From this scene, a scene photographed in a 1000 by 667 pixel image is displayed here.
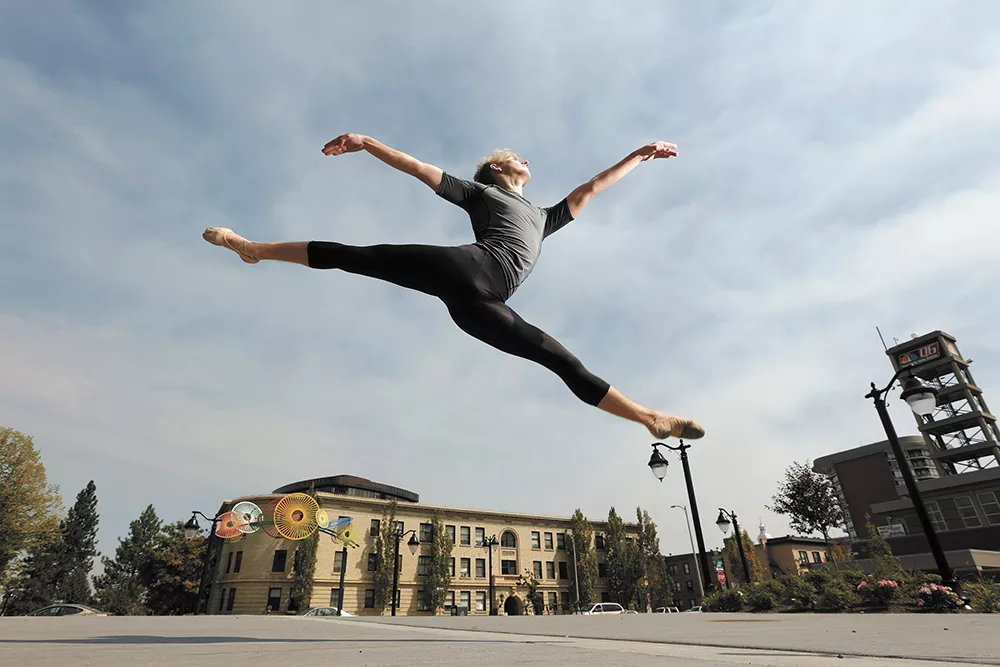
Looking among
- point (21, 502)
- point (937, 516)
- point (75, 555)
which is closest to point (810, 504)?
point (937, 516)

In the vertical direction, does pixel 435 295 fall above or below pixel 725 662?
above

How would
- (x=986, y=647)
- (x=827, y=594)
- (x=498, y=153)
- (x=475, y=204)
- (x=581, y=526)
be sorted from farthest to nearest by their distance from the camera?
(x=581, y=526)
(x=827, y=594)
(x=498, y=153)
(x=475, y=204)
(x=986, y=647)

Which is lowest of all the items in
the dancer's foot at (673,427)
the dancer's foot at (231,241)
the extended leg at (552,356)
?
the dancer's foot at (673,427)

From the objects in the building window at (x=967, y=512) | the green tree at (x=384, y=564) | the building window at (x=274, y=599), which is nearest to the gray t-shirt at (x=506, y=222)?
the green tree at (x=384, y=564)

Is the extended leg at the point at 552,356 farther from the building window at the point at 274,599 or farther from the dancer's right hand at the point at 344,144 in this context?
the building window at the point at 274,599

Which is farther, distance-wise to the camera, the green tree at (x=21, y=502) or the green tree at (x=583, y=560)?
the green tree at (x=583, y=560)

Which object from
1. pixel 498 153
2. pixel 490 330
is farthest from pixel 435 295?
pixel 498 153

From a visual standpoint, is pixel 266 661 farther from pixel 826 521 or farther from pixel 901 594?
pixel 826 521

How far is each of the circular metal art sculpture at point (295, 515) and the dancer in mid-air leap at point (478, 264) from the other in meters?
21.1

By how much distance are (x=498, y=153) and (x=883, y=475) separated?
64.8 m

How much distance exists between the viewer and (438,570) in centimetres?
5147

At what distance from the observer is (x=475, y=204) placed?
430 centimetres

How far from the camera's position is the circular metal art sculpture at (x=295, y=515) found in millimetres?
22438

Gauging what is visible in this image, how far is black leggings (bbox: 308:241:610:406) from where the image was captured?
3.43 metres
